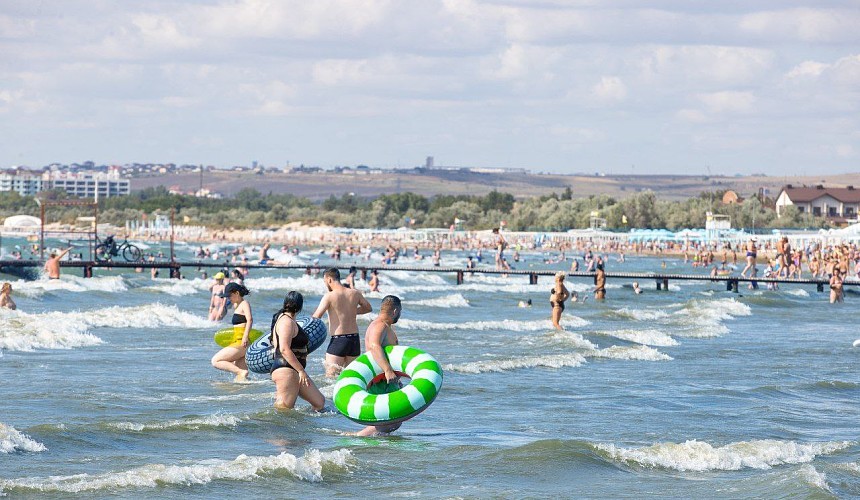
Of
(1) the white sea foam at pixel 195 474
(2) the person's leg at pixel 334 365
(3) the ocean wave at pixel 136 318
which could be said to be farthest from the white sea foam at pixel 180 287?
(1) the white sea foam at pixel 195 474

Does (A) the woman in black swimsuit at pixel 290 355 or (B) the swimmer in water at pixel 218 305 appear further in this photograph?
(B) the swimmer in water at pixel 218 305

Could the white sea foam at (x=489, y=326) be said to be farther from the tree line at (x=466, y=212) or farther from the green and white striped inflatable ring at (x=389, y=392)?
the tree line at (x=466, y=212)

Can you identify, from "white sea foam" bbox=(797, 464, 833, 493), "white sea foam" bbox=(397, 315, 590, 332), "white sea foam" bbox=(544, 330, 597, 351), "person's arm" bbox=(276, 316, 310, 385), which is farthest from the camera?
"white sea foam" bbox=(397, 315, 590, 332)

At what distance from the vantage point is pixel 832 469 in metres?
10.3

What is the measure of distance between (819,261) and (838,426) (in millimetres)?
38045

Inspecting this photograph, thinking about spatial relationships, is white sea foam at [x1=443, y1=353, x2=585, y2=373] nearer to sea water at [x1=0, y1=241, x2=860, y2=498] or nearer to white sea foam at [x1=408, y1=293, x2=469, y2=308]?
sea water at [x1=0, y1=241, x2=860, y2=498]

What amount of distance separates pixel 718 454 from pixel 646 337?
11.3 metres

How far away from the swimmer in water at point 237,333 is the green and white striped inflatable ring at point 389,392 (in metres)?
2.73

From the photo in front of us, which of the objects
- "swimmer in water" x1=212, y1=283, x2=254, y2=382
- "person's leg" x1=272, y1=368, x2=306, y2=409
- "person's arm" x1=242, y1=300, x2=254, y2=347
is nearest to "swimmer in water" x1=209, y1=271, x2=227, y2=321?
"swimmer in water" x1=212, y1=283, x2=254, y2=382

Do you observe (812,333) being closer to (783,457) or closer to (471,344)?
(471,344)

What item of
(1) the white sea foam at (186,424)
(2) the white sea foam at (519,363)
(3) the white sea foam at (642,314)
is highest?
(1) the white sea foam at (186,424)

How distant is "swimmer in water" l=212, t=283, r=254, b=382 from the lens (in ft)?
42.1

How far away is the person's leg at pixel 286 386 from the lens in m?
11.0

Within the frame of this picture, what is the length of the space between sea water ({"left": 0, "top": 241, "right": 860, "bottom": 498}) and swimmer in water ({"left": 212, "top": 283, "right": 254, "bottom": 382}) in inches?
11.6
